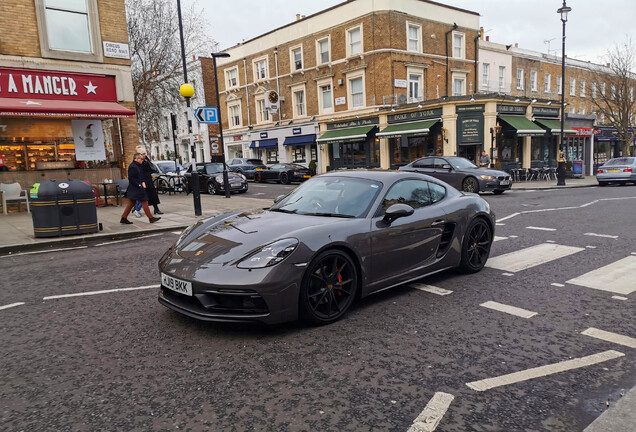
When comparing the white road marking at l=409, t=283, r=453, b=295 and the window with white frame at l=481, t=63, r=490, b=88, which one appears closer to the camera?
the white road marking at l=409, t=283, r=453, b=295

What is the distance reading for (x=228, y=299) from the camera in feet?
11.3

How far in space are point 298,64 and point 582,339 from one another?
33.1 meters

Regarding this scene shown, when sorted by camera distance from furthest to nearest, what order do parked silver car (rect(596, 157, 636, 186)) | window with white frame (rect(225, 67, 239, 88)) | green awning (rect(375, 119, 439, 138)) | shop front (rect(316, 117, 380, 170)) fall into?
window with white frame (rect(225, 67, 239, 88)) < shop front (rect(316, 117, 380, 170)) < green awning (rect(375, 119, 439, 138)) < parked silver car (rect(596, 157, 636, 186))

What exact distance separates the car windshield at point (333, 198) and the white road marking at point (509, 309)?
157cm

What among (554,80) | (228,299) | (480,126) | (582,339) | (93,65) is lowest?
(582,339)

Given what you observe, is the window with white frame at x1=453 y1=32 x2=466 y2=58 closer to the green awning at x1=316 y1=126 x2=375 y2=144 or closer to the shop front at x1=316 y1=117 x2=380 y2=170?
the shop front at x1=316 y1=117 x2=380 y2=170

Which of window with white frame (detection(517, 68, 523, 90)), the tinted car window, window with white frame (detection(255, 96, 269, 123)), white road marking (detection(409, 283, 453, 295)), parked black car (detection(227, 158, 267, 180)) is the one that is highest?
window with white frame (detection(517, 68, 523, 90))

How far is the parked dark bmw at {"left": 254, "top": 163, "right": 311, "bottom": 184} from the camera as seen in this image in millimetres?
25953

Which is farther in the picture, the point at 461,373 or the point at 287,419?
the point at 461,373

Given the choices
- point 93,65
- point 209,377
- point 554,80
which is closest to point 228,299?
point 209,377

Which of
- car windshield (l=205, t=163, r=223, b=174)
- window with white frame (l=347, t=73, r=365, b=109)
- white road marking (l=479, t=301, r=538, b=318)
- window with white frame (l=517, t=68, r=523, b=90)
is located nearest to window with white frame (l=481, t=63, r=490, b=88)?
window with white frame (l=517, t=68, r=523, b=90)

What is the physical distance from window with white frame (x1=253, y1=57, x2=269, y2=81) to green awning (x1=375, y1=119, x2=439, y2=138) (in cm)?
1413

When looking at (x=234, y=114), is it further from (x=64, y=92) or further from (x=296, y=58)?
(x=64, y=92)

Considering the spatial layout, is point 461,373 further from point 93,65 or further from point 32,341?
point 93,65
